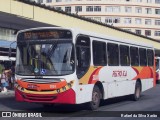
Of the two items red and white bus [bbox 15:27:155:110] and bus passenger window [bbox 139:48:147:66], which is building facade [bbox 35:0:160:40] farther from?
red and white bus [bbox 15:27:155:110]

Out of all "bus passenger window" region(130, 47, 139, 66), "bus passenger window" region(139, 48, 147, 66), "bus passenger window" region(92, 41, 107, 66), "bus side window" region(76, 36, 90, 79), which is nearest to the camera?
"bus side window" region(76, 36, 90, 79)

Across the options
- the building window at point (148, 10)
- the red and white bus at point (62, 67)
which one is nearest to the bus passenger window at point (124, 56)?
the red and white bus at point (62, 67)

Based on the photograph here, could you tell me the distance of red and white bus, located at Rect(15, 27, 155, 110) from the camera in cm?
1262

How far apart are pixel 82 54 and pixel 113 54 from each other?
2.85 meters

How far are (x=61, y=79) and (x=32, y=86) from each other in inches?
40.9

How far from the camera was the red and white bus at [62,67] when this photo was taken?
12625 mm

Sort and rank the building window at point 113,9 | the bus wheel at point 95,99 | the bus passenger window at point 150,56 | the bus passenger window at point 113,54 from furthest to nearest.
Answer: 1. the building window at point 113,9
2. the bus passenger window at point 150,56
3. the bus passenger window at point 113,54
4. the bus wheel at point 95,99

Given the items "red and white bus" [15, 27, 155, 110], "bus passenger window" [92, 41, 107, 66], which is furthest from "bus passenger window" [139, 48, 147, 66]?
"bus passenger window" [92, 41, 107, 66]

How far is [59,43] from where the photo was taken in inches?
514

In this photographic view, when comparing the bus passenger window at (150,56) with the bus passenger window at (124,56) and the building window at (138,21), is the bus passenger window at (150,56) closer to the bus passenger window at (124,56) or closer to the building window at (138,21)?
the bus passenger window at (124,56)

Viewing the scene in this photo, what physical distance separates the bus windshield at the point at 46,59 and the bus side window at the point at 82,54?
13.2 inches

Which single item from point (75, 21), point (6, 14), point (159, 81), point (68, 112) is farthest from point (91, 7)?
point (68, 112)

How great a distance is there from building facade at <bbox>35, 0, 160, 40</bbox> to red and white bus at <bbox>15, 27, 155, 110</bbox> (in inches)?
2989

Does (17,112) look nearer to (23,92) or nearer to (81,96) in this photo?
(23,92)
